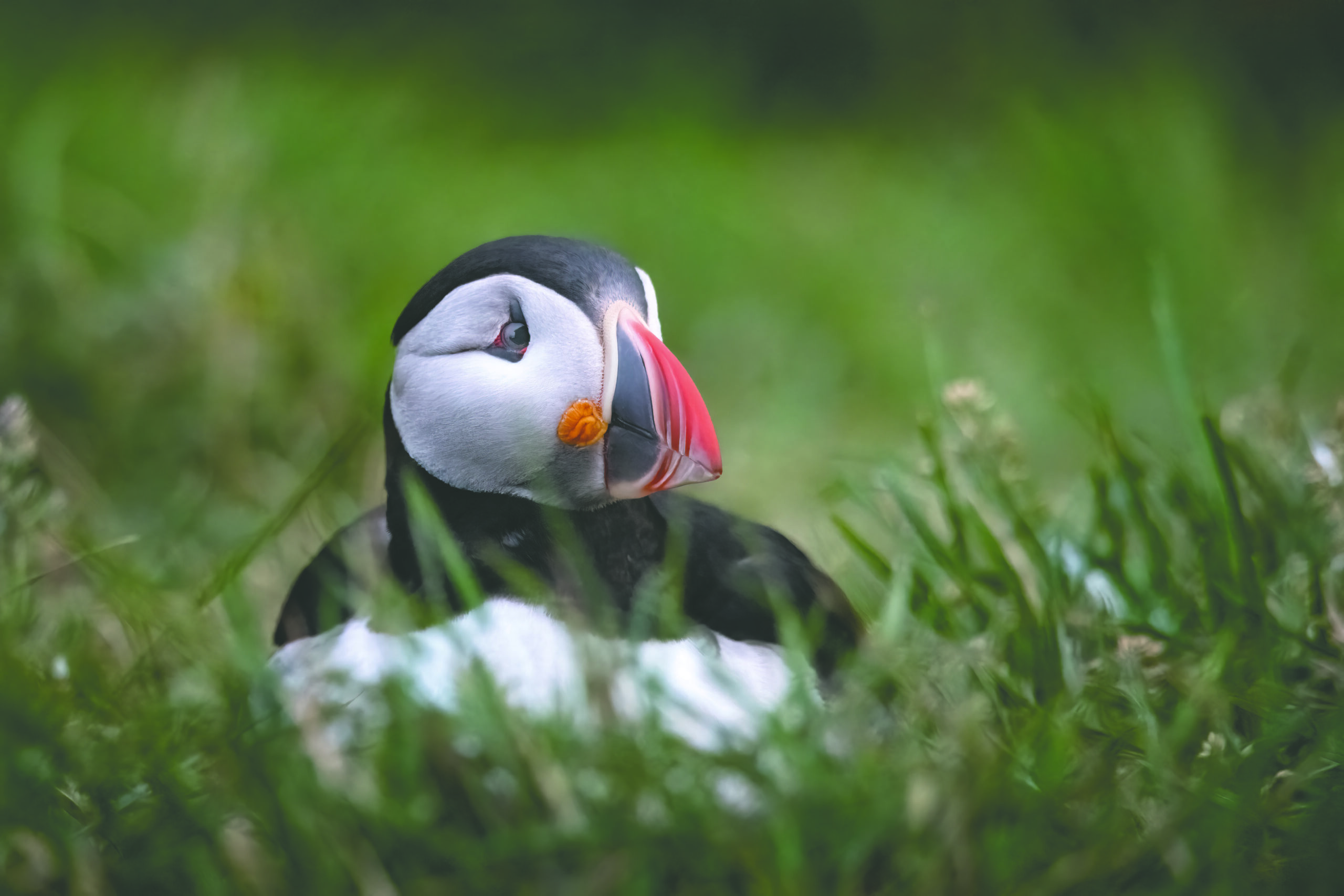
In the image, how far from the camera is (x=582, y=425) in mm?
1289

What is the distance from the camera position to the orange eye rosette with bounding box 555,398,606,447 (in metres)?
1.29

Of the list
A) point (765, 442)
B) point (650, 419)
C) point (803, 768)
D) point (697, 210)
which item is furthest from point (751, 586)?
point (697, 210)

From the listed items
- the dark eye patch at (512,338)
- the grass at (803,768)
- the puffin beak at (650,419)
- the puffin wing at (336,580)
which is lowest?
the grass at (803,768)

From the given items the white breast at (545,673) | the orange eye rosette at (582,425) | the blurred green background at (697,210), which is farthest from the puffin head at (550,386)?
the blurred green background at (697,210)

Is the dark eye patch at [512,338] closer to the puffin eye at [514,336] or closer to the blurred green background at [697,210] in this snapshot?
the puffin eye at [514,336]

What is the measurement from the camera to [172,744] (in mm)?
1172

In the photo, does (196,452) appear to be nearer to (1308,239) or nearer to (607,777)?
(607,777)

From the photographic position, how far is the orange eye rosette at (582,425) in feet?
4.23

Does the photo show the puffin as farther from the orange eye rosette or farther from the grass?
the grass

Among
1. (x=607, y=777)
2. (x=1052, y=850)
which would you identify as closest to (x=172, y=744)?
(x=607, y=777)

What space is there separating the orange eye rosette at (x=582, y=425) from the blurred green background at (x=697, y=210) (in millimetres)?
519

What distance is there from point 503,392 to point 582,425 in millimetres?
87

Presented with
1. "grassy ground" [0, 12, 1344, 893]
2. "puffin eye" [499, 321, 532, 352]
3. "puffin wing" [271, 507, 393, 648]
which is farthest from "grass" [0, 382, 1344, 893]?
"puffin eye" [499, 321, 532, 352]

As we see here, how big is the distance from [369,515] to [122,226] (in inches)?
64.4
